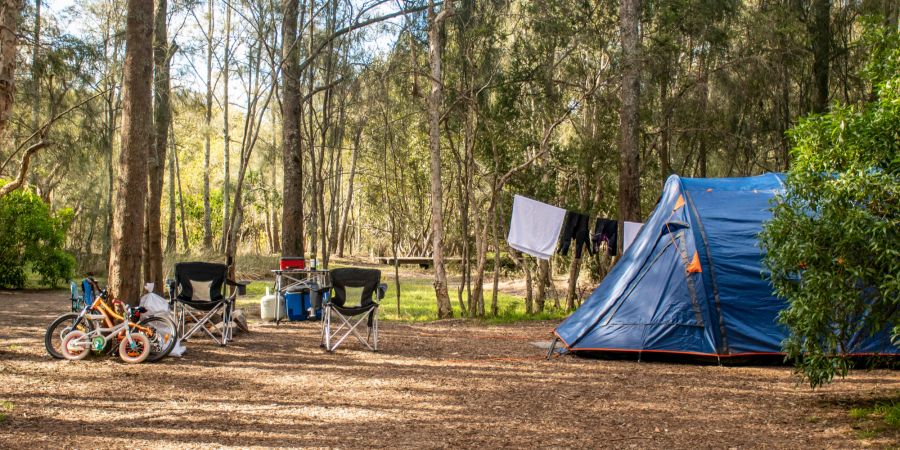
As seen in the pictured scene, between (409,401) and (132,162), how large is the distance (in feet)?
14.0

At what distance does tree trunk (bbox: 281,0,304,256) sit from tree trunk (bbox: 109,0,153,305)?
4.14 m

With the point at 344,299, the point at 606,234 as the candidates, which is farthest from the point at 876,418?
the point at 606,234

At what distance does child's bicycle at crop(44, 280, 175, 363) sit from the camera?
6.87 m

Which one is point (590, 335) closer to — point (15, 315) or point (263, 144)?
point (15, 315)

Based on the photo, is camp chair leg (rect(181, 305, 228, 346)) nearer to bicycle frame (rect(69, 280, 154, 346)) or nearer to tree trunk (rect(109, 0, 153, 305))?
tree trunk (rect(109, 0, 153, 305))

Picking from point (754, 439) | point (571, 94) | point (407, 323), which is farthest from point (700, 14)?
point (754, 439)

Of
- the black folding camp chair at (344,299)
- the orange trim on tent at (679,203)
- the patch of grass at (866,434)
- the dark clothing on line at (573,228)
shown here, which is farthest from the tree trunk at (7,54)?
the dark clothing on line at (573,228)

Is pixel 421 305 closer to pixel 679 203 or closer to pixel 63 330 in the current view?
pixel 679 203

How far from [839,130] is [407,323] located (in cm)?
746

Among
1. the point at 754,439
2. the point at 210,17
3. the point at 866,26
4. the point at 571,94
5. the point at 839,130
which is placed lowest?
the point at 754,439

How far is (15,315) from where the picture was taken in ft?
36.4

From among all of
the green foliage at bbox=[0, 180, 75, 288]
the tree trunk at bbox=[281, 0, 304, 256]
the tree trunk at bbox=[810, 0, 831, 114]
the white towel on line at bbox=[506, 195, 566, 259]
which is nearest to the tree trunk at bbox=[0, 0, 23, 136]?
the tree trunk at bbox=[281, 0, 304, 256]

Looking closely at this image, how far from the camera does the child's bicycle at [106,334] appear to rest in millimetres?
6867

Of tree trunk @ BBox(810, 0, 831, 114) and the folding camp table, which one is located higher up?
tree trunk @ BBox(810, 0, 831, 114)
